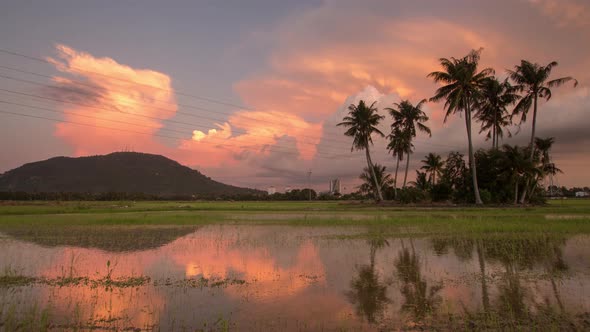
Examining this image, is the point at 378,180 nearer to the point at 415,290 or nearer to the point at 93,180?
the point at 415,290

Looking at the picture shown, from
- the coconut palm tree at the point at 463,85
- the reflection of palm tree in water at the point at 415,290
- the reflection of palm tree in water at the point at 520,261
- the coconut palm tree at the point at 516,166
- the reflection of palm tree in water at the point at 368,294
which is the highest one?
the coconut palm tree at the point at 463,85

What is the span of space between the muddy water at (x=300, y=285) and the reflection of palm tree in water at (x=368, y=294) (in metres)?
0.03

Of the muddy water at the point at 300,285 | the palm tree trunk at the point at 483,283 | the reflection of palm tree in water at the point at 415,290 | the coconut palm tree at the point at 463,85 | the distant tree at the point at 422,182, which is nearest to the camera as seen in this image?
the muddy water at the point at 300,285

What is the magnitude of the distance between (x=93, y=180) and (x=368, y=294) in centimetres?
19070

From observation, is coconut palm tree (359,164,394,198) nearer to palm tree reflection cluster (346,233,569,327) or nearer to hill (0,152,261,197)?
palm tree reflection cluster (346,233,569,327)

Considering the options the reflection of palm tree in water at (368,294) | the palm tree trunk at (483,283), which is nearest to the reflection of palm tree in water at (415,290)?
the reflection of palm tree in water at (368,294)

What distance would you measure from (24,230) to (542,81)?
50.2 m

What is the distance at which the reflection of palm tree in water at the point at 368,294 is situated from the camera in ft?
23.2

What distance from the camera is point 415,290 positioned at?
8.56 m

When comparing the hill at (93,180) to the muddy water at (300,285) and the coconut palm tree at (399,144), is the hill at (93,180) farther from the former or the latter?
the muddy water at (300,285)

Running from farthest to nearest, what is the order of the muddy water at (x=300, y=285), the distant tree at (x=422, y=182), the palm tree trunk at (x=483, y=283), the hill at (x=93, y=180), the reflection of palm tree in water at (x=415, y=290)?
the hill at (x=93, y=180) < the distant tree at (x=422, y=182) < the palm tree trunk at (x=483, y=283) < the reflection of palm tree in water at (x=415, y=290) < the muddy water at (x=300, y=285)

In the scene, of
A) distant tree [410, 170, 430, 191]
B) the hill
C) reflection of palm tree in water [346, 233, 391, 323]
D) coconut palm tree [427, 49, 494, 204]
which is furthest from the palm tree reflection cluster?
the hill

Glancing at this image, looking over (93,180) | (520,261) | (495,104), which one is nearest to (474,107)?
(495,104)

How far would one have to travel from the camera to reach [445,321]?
6418mm
